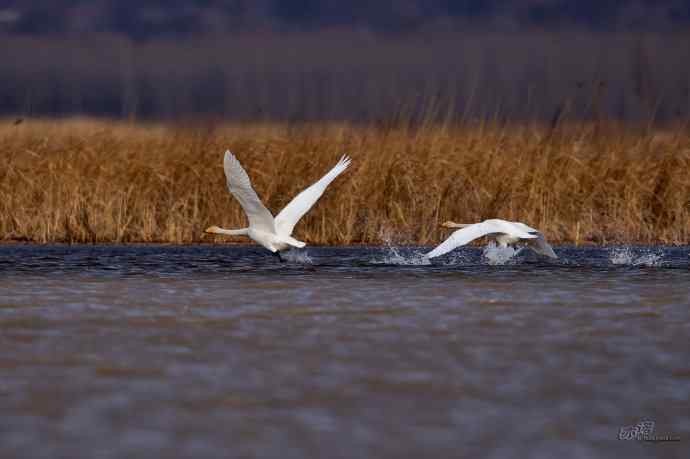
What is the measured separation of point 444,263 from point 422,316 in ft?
15.7

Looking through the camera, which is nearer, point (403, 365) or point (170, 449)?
point (170, 449)

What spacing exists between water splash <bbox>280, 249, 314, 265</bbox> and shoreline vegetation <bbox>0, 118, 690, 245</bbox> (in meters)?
2.00

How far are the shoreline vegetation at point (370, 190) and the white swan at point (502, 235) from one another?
3.12 metres

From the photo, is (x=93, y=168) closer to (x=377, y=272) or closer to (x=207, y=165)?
(x=207, y=165)

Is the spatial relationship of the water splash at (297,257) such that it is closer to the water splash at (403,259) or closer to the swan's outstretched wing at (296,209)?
the swan's outstretched wing at (296,209)

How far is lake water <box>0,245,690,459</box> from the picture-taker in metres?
5.46

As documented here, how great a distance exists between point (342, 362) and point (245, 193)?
5.92 meters

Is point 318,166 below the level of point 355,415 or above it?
above

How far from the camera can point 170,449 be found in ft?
17.2

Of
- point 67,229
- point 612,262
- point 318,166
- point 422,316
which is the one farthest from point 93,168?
point 422,316

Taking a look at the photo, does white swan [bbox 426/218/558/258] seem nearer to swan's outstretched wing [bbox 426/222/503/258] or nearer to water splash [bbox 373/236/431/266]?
swan's outstretched wing [bbox 426/222/503/258]

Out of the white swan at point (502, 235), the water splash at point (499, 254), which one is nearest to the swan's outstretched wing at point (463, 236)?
the white swan at point (502, 235)

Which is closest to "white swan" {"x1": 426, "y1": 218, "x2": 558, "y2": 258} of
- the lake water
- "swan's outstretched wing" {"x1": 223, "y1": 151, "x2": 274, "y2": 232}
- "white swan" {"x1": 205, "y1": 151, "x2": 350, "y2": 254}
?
the lake water

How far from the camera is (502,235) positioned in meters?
13.9
